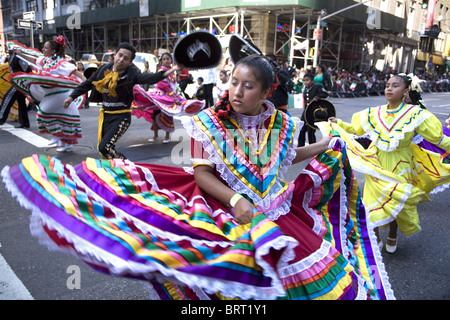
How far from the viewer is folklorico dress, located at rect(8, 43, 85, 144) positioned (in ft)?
21.7

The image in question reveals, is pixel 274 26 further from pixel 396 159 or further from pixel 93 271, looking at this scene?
pixel 93 271

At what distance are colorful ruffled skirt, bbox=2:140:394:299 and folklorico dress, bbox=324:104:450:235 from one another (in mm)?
1344

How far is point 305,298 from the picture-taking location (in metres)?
1.63

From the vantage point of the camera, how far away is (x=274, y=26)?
24.1m

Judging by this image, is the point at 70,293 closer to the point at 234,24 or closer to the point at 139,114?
the point at 139,114

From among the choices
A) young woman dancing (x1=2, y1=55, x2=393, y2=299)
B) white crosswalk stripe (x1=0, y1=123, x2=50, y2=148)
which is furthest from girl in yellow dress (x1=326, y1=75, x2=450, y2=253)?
white crosswalk stripe (x1=0, y1=123, x2=50, y2=148)

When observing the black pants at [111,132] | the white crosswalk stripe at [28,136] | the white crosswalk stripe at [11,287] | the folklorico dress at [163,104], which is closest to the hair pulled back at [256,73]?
the white crosswalk stripe at [11,287]

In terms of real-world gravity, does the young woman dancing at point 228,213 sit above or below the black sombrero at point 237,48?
below

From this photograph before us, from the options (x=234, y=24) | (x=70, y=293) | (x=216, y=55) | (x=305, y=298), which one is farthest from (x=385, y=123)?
(x=234, y=24)

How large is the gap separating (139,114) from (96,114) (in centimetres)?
389

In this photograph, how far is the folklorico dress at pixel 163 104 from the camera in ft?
26.0

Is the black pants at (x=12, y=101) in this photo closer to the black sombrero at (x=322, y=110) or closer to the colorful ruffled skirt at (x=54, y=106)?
the colorful ruffled skirt at (x=54, y=106)

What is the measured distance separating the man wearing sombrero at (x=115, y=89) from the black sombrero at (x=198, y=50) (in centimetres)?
152

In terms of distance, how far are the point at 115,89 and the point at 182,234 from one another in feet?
12.8
